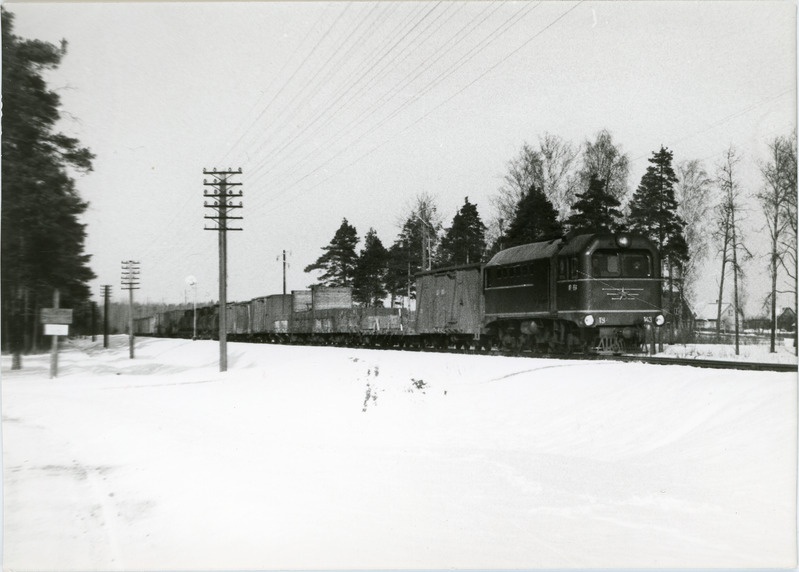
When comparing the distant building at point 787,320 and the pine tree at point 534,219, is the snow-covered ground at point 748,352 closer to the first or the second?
the distant building at point 787,320

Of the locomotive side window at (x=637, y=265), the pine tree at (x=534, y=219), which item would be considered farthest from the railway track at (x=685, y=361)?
the pine tree at (x=534, y=219)

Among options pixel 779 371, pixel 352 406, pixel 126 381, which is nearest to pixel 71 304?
pixel 126 381

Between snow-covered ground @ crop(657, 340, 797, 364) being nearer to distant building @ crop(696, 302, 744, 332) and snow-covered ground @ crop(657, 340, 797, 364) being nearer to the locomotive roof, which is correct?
distant building @ crop(696, 302, 744, 332)

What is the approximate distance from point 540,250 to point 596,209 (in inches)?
224

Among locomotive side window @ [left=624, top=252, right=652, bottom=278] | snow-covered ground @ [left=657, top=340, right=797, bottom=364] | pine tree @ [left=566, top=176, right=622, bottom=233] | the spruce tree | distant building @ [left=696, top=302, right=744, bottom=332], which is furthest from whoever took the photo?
pine tree @ [left=566, top=176, right=622, bottom=233]

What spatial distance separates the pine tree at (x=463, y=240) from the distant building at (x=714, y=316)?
12.1 metres

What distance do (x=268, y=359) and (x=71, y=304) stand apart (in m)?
10.2

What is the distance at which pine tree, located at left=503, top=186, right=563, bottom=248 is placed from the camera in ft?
81.2

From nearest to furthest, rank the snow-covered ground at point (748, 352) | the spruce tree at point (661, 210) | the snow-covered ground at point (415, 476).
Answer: the snow-covered ground at point (415, 476) → the snow-covered ground at point (748, 352) → the spruce tree at point (661, 210)

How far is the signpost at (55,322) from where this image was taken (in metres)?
11.6

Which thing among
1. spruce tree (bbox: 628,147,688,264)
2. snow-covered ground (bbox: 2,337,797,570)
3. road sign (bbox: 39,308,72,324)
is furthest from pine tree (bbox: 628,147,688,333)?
road sign (bbox: 39,308,72,324)

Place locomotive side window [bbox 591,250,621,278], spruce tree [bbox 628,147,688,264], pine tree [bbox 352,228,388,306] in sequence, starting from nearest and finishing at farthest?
spruce tree [bbox 628,147,688,264]
locomotive side window [bbox 591,250,621,278]
pine tree [bbox 352,228,388,306]

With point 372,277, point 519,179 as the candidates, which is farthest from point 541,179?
point 372,277

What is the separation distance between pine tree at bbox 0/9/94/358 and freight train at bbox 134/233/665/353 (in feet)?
36.6
